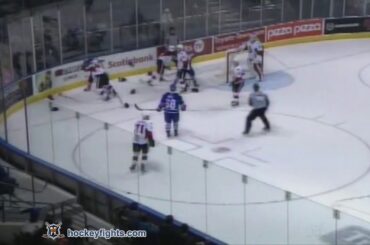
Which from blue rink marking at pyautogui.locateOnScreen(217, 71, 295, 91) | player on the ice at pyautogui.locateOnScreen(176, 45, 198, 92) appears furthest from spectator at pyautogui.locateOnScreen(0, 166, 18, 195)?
blue rink marking at pyautogui.locateOnScreen(217, 71, 295, 91)

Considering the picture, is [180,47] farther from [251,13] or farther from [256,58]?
[251,13]

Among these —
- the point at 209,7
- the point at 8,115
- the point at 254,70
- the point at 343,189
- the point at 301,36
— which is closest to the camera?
the point at 343,189

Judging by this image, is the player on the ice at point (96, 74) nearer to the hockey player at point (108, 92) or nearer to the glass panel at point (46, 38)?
the hockey player at point (108, 92)

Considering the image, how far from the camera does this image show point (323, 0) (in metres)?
22.3

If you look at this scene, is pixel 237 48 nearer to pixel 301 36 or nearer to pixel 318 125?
pixel 301 36

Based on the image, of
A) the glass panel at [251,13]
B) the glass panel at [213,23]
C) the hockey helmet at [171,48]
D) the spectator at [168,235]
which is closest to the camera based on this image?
the spectator at [168,235]

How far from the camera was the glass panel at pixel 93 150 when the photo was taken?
36.0 feet

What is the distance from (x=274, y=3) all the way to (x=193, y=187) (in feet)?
41.7

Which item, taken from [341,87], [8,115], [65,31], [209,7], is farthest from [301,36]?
[8,115]

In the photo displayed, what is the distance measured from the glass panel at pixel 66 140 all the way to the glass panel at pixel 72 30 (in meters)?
5.26

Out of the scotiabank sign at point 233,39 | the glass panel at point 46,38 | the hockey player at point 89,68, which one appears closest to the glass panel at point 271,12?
the scotiabank sign at point 233,39

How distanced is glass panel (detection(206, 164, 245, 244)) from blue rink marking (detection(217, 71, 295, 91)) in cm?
814

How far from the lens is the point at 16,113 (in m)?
13.5

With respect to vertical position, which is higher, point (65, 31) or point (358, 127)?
point (65, 31)
